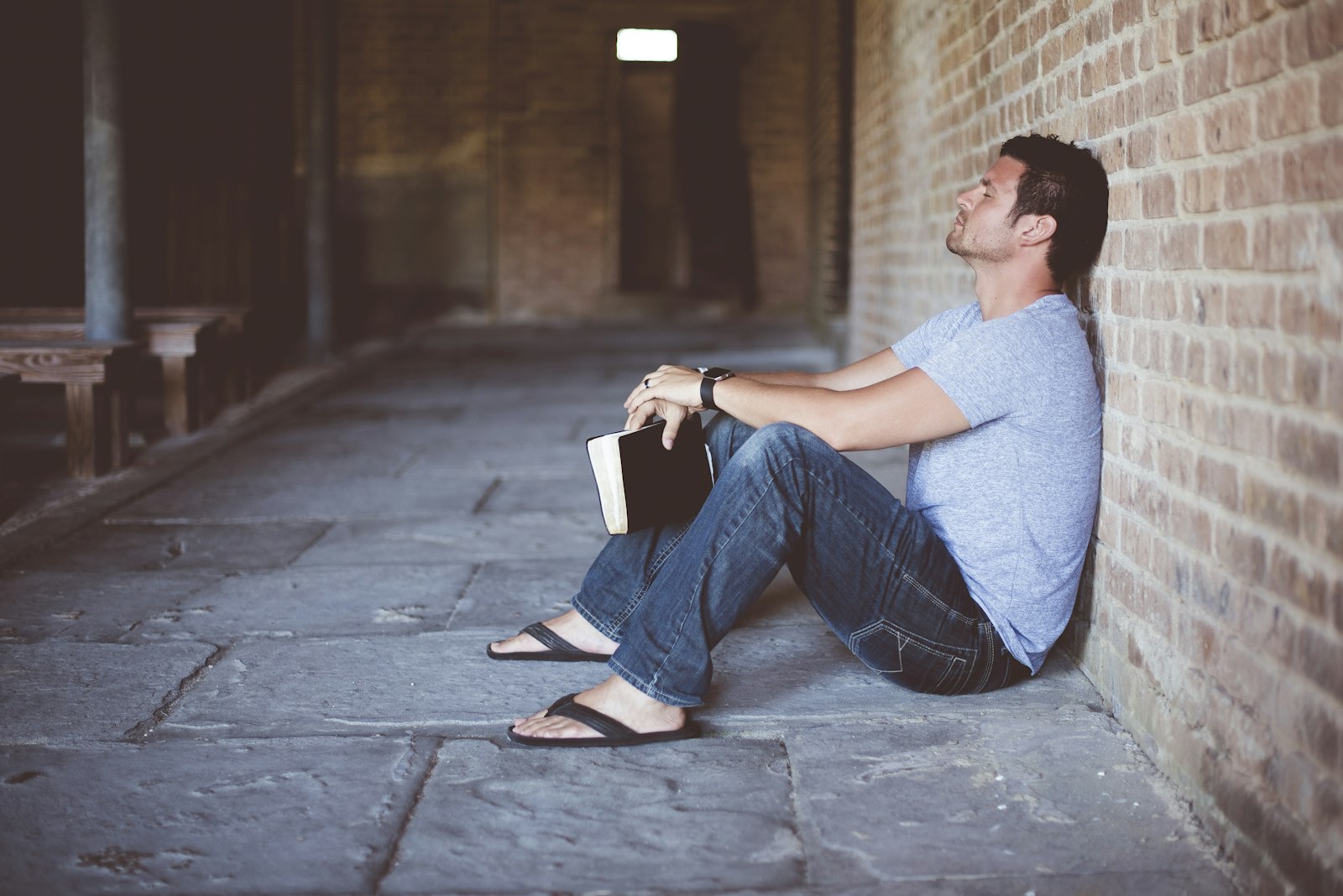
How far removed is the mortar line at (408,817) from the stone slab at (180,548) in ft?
5.33

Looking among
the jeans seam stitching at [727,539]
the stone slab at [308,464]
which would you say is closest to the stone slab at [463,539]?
the stone slab at [308,464]

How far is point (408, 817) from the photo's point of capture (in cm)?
208

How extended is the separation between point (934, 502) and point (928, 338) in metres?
0.46

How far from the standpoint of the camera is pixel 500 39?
13805 millimetres

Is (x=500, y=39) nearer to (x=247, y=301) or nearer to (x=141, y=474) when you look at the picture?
(x=247, y=301)

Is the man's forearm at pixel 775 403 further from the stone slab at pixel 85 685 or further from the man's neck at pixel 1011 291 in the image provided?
the stone slab at pixel 85 685

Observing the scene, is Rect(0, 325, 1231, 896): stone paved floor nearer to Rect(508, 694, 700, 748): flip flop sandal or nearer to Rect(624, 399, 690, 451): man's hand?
Rect(508, 694, 700, 748): flip flop sandal

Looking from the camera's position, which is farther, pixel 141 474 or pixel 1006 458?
pixel 141 474

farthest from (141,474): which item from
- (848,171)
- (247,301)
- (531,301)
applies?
(531,301)

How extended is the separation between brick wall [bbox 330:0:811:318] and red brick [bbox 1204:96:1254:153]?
12.2m

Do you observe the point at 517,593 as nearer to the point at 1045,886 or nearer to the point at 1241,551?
the point at 1045,886

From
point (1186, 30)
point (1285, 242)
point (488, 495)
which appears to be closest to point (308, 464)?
point (488, 495)

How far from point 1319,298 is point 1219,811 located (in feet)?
2.70

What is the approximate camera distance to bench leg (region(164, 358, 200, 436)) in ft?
19.6
